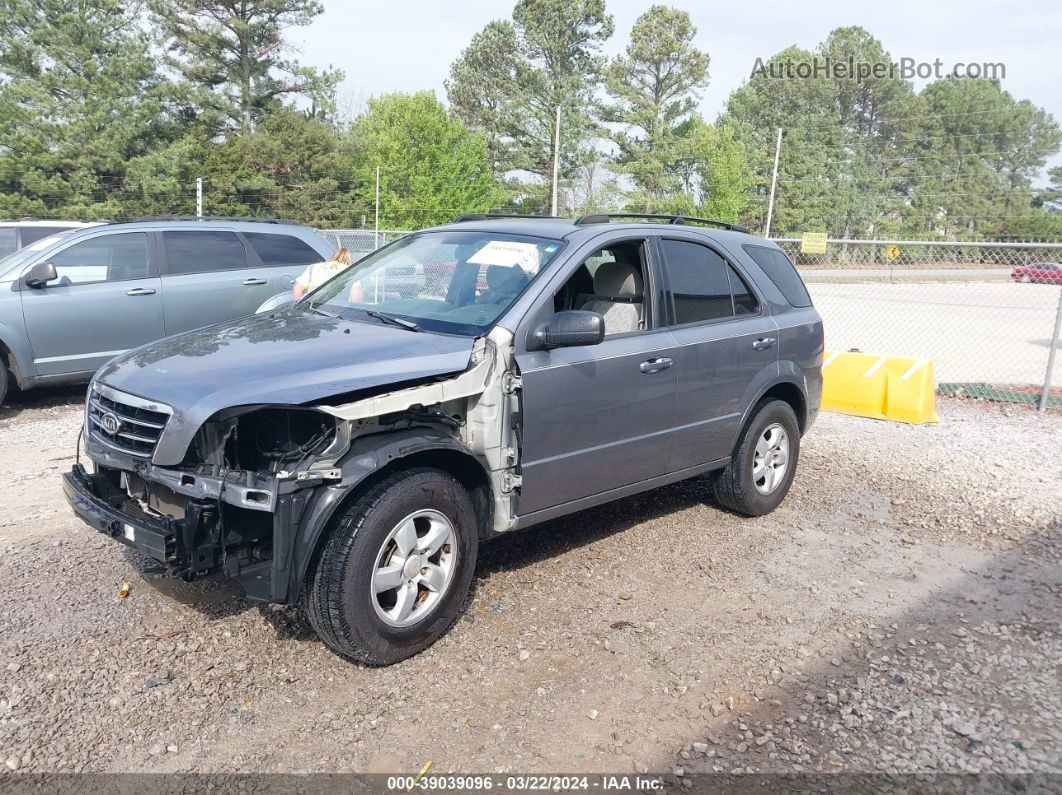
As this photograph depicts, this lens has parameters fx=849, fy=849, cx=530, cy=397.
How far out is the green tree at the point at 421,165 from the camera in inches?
1601

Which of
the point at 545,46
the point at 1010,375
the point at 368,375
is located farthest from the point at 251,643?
the point at 545,46

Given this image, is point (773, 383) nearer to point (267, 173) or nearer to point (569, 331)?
point (569, 331)

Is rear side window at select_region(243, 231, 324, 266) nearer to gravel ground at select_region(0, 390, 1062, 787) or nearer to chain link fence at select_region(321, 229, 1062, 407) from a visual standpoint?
chain link fence at select_region(321, 229, 1062, 407)

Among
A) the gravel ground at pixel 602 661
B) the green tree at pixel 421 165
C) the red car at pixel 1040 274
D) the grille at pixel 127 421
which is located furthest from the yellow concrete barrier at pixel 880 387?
the green tree at pixel 421 165

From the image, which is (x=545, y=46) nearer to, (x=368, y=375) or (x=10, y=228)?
(x=10, y=228)

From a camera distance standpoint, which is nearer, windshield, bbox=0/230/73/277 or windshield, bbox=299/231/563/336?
windshield, bbox=299/231/563/336

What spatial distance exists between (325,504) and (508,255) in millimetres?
1841

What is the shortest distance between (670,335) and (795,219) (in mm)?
48677

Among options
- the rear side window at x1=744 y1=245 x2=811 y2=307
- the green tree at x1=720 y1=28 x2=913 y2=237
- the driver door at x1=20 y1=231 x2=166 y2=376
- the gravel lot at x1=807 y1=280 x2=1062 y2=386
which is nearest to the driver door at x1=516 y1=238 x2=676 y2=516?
the rear side window at x1=744 y1=245 x2=811 y2=307

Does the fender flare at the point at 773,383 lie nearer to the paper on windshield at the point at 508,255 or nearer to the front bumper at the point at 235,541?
the paper on windshield at the point at 508,255

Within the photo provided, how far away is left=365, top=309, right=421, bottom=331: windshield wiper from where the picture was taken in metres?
4.20

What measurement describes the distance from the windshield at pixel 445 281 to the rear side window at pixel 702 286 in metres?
0.89

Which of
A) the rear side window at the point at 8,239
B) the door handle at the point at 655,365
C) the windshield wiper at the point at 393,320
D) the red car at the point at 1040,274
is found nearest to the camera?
the windshield wiper at the point at 393,320

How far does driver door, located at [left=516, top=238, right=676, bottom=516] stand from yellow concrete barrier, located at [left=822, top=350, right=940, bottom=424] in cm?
441
